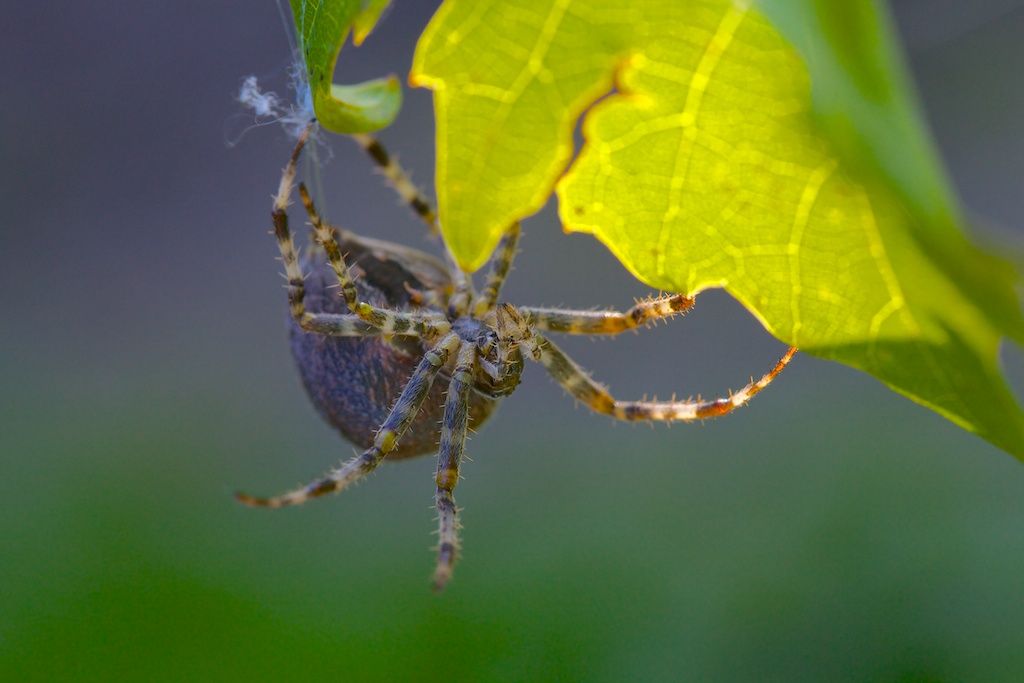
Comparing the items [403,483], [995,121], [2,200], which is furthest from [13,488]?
[995,121]

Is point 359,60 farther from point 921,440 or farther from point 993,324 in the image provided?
point 993,324

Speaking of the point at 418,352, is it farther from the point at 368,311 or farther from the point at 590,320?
the point at 590,320

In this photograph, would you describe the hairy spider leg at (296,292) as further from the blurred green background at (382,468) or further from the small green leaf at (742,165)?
the blurred green background at (382,468)

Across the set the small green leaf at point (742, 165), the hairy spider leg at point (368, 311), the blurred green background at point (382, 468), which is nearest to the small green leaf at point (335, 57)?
the small green leaf at point (742, 165)

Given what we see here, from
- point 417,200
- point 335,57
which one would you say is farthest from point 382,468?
point 335,57

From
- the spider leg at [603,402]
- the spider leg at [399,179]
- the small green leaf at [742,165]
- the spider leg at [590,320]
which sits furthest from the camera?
the spider leg at [399,179]

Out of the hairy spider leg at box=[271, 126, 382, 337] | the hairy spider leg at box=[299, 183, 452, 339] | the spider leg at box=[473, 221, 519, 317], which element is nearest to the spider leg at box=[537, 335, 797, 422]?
the spider leg at box=[473, 221, 519, 317]
